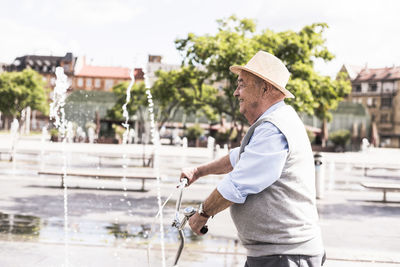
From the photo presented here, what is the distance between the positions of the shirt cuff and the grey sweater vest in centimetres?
8

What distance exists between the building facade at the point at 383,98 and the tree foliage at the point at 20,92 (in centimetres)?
5190

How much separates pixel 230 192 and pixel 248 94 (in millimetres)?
557

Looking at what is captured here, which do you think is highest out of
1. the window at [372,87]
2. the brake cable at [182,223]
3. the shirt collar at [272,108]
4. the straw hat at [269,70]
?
the window at [372,87]

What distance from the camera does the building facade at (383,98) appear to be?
87750 mm

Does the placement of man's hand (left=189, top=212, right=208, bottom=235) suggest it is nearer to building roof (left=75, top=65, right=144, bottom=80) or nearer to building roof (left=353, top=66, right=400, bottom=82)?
building roof (left=353, top=66, right=400, bottom=82)

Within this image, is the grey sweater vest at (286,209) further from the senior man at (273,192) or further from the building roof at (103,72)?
the building roof at (103,72)

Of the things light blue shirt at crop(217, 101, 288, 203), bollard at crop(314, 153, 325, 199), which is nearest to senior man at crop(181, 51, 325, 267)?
light blue shirt at crop(217, 101, 288, 203)

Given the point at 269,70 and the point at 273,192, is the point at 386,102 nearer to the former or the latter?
the point at 269,70

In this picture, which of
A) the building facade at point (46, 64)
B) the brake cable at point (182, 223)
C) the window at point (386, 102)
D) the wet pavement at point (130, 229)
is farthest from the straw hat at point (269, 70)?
the building facade at point (46, 64)

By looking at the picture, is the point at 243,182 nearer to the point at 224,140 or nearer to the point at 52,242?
the point at 52,242

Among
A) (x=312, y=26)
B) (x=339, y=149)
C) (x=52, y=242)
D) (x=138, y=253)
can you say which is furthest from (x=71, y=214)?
(x=339, y=149)

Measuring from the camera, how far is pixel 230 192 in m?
2.38

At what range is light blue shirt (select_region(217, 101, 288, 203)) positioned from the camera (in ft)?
7.60

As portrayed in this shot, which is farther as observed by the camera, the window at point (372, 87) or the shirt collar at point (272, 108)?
the window at point (372, 87)
